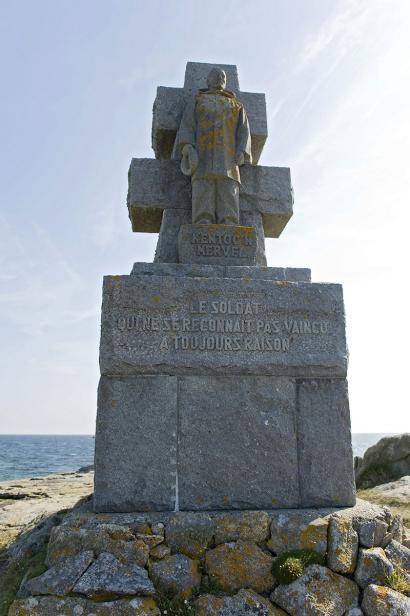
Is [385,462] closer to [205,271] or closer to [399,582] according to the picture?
[399,582]

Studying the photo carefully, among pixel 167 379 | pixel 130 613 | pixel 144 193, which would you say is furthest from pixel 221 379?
pixel 144 193

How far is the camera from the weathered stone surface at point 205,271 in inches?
170

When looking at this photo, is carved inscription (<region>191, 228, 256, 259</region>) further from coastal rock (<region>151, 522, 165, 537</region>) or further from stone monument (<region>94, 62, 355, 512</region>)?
coastal rock (<region>151, 522, 165, 537</region>)

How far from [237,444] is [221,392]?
1.32 feet

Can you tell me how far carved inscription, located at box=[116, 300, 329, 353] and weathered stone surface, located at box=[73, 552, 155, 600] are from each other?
151 centimetres

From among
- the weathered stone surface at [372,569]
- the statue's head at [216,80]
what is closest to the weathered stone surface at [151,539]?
the weathered stone surface at [372,569]

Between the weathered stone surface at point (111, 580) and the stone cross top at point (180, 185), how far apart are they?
2735 millimetres

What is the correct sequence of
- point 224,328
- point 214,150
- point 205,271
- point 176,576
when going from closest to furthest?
point 176,576 → point 224,328 → point 205,271 → point 214,150

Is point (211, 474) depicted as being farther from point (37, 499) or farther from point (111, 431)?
point (37, 499)

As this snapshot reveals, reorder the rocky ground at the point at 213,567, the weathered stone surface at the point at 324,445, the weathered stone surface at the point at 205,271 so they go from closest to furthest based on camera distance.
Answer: the rocky ground at the point at 213,567 < the weathered stone surface at the point at 324,445 < the weathered stone surface at the point at 205,271

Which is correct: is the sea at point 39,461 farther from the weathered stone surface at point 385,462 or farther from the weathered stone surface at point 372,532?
the weathered stone surface at point 372,532

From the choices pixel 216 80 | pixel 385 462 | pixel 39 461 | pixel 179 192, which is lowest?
pixel 39 461

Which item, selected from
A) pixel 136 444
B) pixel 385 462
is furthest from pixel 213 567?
pixel 385 462

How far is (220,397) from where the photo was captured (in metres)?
3.96
